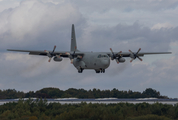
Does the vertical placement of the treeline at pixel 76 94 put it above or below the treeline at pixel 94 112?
above

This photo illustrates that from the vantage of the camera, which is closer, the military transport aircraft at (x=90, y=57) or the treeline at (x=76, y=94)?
the military transport aircraft at (x=90, y=57)

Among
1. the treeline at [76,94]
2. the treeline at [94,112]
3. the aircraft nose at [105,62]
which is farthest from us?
the treeline at [76,94]

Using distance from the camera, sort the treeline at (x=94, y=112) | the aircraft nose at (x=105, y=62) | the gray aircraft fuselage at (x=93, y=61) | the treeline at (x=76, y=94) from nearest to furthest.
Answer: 1. the treeline at (x=94, y=112)
2. the aircraft nose at (x=105, y=62)
3. the gray aircraft fuselage at (x=93, y=61)
4. the treeline at (x=76, y=94)

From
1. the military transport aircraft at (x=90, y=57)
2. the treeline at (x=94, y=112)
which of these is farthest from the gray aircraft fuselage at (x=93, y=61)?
the treeline at (x=94, y=112)

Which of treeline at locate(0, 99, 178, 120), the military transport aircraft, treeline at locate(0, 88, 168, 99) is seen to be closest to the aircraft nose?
the military transport aircraft

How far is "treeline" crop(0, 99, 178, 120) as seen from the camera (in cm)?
5250

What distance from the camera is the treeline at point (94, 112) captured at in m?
52.5

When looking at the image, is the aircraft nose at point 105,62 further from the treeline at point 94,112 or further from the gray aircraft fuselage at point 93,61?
the treeline at point 94,112

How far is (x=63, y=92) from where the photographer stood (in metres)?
155

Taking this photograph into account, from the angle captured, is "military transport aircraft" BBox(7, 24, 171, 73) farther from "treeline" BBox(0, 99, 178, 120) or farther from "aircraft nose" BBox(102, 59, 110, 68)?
"treeline" BBox(0, 99, 178, 120)

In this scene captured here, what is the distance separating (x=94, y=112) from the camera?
53438 millimetres

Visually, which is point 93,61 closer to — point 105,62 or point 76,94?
point 105,62

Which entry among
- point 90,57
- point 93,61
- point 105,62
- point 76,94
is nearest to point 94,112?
point 105,62

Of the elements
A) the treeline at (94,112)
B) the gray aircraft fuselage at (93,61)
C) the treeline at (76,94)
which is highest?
the gray aircraft fuselage at (93,61)
